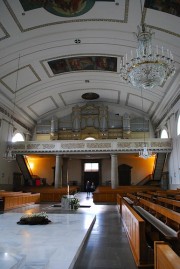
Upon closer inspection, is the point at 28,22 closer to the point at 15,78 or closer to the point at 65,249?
the point at 15,78

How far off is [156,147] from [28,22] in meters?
11.2

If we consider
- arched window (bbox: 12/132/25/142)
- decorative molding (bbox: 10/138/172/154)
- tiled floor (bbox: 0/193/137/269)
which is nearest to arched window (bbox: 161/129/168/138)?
decorative molding (bbox: 10/138/172/154)

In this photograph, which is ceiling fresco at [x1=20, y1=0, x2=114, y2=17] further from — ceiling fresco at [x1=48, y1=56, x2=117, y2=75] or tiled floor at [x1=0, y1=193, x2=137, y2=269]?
tiled floor at [x1=0, y1=193, x2=137, y2=269]

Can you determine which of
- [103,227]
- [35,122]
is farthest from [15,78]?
[103,227]

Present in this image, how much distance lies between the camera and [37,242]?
155 inches

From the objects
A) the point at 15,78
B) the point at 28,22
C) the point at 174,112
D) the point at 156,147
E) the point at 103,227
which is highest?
the point at 28,22

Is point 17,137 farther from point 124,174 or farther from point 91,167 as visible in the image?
point 124,174

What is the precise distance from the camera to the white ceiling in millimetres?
9852

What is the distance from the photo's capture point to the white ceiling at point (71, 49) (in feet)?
32.3

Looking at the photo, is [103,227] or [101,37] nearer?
[103,227]

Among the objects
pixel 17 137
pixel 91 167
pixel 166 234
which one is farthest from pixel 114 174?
Answer: pixel 166 234

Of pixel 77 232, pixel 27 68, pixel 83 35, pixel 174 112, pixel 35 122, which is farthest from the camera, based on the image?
pixel 35 122

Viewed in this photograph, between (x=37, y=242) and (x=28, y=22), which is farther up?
(x=28, y=22)

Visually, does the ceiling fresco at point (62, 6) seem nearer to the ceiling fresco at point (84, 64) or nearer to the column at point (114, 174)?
the ceiling fresco at point (84, 64)
